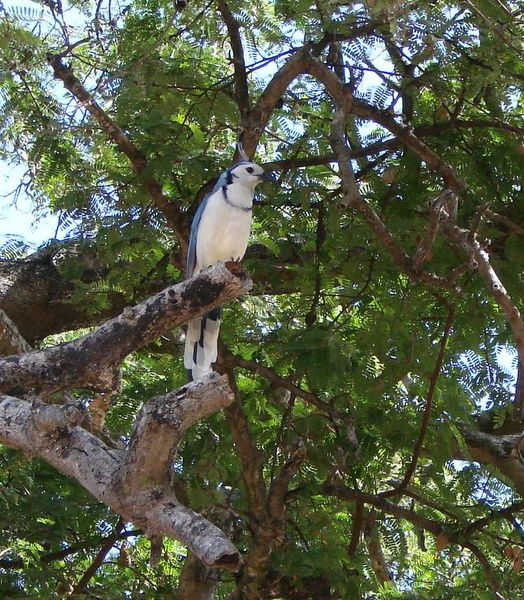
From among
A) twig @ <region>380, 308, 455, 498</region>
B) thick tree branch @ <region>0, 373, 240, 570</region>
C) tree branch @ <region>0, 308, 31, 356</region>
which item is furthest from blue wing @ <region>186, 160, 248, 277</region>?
thick tree branch @ <region>0, 373, 240, 570</region>

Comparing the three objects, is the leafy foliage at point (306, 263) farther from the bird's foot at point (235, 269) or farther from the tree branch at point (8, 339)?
the bird's foot at point (235, 269)

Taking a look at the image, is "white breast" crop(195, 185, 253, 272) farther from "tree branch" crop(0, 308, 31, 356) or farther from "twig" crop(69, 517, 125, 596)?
"twig" crop(69, 517, 125, 596)

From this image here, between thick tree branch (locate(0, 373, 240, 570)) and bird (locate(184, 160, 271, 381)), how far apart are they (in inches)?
70.8

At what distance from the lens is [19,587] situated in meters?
6.27

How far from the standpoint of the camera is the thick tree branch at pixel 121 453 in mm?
3434

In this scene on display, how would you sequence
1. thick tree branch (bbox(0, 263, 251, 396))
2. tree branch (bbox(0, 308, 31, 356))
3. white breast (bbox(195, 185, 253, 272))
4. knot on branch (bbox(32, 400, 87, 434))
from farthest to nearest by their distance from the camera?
white breast (bbox(195, 185, 253, 272))
tree branch (bbox(0, 308, 31, 356))
thick tree branch (bbox(0, 263, 251, 396))
knot on branch (bbox(32, 400, 87, 434))

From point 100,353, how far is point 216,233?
78.1 inches

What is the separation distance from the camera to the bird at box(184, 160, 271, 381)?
585 centimetres

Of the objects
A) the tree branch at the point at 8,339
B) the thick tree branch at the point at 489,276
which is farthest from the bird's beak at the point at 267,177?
the tree branch at the point at 8,339

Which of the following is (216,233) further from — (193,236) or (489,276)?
(489,276)

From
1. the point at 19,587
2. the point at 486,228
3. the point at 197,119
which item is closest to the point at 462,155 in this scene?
the point at 486,228

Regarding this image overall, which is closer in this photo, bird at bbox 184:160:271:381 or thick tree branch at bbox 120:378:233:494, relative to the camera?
thick tree branch at bbox 120:378:233:494

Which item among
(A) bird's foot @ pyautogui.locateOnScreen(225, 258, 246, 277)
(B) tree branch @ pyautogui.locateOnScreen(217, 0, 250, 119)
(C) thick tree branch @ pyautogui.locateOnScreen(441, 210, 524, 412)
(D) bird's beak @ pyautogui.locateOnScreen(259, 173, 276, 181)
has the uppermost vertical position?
(B) tree branch @ pyautogui.locateOnScreen(217, 0, 250, 119)

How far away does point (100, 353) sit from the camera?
4.22 m
